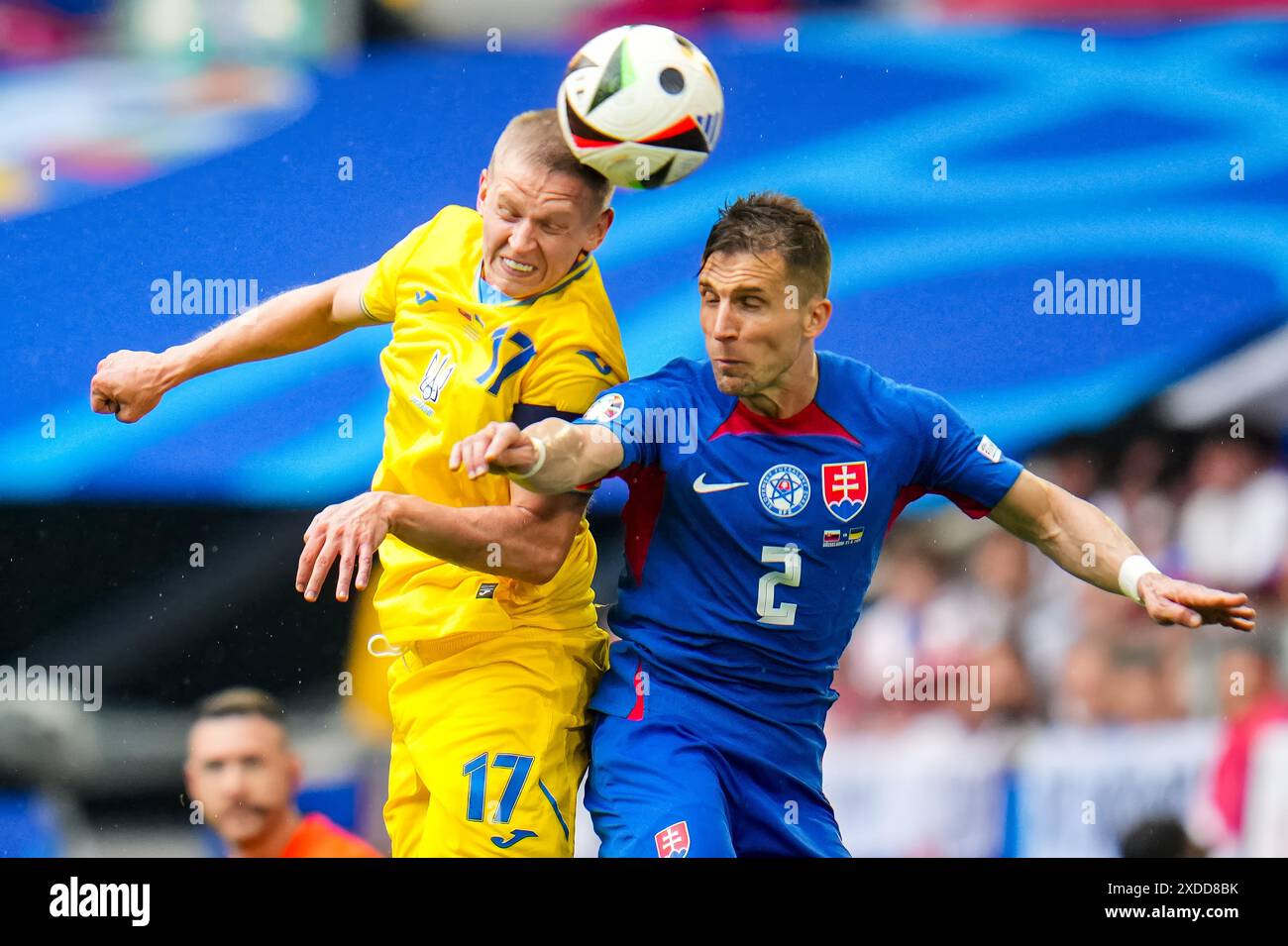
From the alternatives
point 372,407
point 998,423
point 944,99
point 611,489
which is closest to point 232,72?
point 372,407

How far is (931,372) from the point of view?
7.75 meters

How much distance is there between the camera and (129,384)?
17.7ft

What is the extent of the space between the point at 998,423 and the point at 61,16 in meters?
4.33

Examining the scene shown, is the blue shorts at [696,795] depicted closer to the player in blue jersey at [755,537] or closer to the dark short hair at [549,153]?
the player in blue jersey at [755,537]

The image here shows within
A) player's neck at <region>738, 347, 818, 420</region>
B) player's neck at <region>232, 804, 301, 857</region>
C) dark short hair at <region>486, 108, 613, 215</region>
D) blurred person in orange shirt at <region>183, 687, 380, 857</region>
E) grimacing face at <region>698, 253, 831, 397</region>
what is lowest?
player's neck at <region>232, 804, 301, 857</region>

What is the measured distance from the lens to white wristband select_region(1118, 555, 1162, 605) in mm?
4953

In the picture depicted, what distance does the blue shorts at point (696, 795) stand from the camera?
4.70m

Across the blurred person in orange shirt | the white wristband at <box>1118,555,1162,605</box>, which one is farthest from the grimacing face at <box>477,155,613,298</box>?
the blurred person in orange shirt

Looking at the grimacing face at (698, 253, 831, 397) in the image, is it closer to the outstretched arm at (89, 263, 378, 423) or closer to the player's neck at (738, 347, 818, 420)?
the player's neck at (738, 347, 818, 420)

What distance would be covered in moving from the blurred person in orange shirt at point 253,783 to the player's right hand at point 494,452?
2533mm

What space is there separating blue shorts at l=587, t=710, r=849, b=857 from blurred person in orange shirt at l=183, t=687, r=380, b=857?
1.91 m

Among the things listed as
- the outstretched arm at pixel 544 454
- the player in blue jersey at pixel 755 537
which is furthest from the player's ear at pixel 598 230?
the outstretched arm at pixel 544 454
